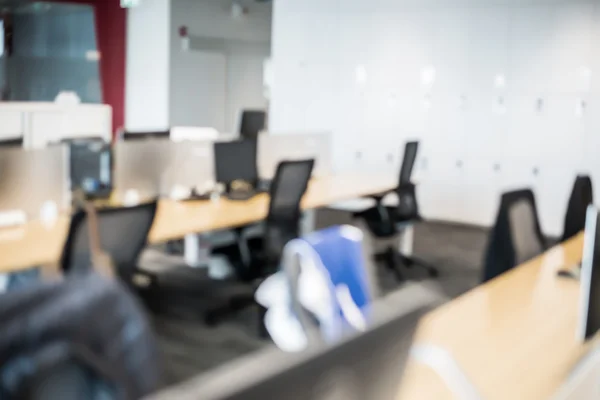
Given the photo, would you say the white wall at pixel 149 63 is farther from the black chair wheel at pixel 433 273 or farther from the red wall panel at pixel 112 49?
the black chair wheel at pixel 433 273

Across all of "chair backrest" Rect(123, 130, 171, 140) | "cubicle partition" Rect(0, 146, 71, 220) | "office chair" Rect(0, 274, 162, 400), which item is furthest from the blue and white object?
"chair backrest" Rect(123, 130, 171, 140)

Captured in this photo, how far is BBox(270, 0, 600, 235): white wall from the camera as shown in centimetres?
718

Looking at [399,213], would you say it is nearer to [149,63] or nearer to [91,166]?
[91,166]

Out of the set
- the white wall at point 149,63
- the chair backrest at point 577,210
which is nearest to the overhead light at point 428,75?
the white wall at point 149,63

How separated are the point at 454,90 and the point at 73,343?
7.46 meters

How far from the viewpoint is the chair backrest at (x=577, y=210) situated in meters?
3.93

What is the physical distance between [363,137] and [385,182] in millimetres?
2448

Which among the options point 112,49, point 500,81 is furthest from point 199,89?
point 500,81

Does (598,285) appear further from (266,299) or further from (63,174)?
(63,174)

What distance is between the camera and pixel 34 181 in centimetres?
409

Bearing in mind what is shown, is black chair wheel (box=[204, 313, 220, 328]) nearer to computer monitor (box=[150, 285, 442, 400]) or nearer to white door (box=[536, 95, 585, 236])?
computer monitor (box=[150, 285, 442, 400])

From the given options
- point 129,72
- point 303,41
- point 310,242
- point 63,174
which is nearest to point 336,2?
point 303,41

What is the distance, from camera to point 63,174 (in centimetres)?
431

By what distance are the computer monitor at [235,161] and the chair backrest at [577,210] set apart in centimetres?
243
